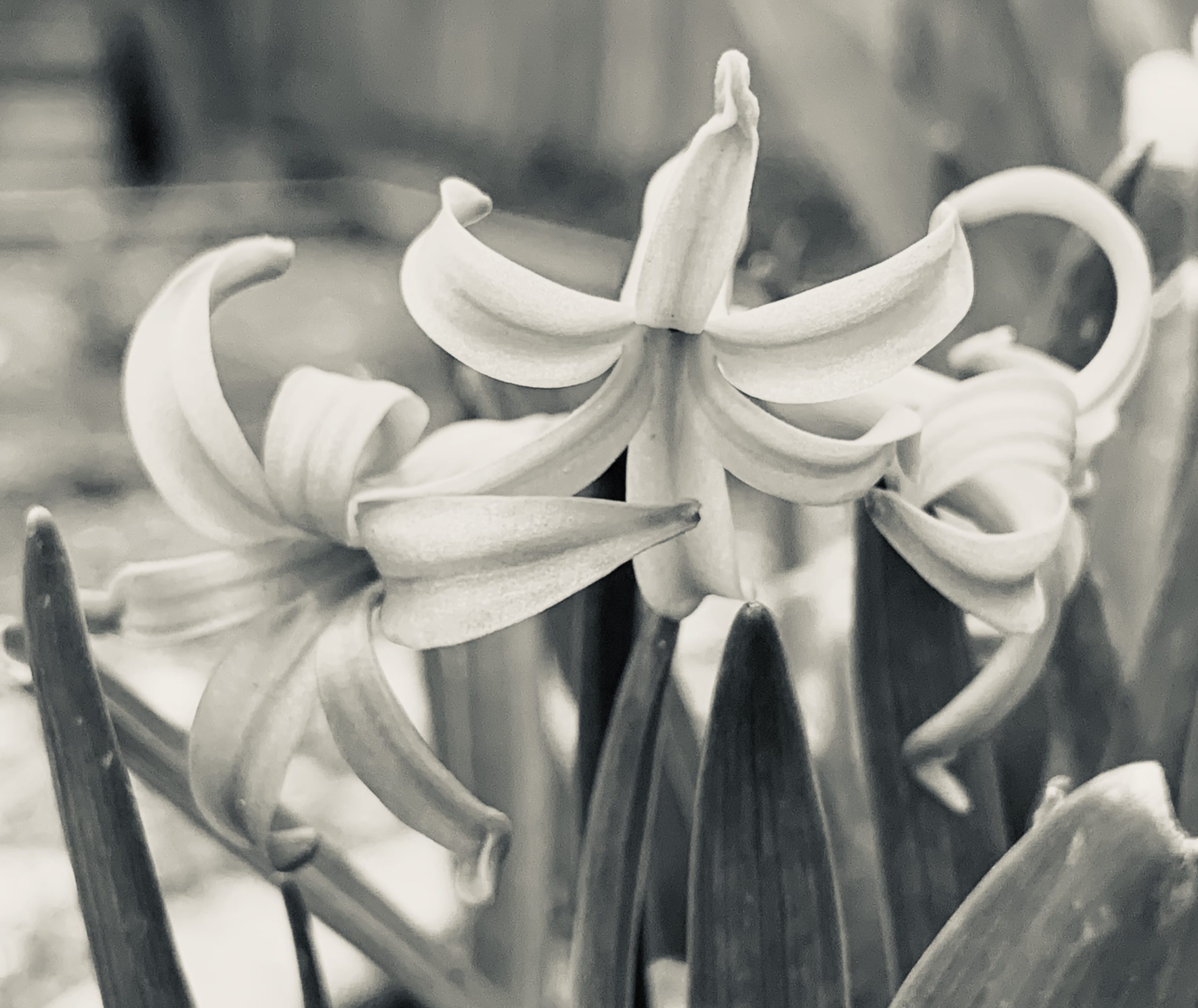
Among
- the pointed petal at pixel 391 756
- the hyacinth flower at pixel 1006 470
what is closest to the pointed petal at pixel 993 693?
the hyacinth flower at pixel 1006 470

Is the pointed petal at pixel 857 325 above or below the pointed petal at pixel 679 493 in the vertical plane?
above

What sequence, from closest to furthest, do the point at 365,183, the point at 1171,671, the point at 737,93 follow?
the point at 737,93 → the point at 1171,671 → the point at 365,183

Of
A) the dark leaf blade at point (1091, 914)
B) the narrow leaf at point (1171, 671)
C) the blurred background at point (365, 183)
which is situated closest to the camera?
the dark leaf blade at point (1091, 914)

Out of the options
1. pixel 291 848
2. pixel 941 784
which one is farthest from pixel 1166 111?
pixel 291 848

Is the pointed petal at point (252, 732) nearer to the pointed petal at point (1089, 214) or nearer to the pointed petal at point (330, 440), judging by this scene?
the pointed petal at point (330, 440)

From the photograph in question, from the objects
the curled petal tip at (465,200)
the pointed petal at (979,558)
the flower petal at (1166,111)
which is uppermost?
the flower petal at (1166,111)

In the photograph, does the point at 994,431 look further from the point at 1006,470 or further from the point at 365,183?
the point at 365,183

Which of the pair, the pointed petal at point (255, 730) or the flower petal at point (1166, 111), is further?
the flower petal at point (1166, 111)

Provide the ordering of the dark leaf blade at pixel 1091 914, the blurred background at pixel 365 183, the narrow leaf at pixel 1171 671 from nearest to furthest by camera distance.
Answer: the dark leaf blade at pixel 1091 914, the narrow leaf at pixel 1171 671, the blurred background at pixel 365 183
